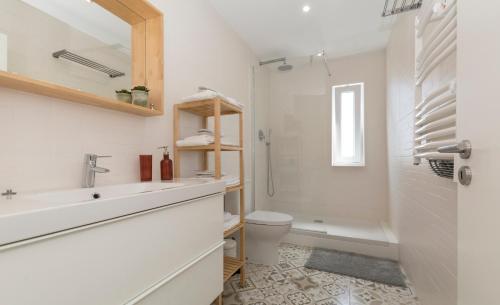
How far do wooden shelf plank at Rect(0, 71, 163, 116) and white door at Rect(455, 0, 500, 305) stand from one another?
1.31 metres

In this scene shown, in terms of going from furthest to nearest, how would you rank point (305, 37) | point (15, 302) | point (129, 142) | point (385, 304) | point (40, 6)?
point (305, 37) < point (385, 304) < point (129, 142) < point (40, 6) < point (15, 302)

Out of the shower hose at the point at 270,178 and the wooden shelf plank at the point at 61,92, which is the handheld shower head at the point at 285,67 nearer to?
the shower hose at the point at 270,178

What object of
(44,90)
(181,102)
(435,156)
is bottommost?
(435,156)

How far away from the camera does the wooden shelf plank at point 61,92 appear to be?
0.77 meters

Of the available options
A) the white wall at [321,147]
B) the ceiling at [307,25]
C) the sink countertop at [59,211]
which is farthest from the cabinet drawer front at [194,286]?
the ceiling at [307,25]

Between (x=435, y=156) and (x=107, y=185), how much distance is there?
61.4 inches

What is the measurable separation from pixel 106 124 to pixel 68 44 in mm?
388

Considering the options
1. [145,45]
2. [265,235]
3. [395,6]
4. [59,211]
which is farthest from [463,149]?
[395,6]

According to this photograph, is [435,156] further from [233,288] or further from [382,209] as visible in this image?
[382,209]

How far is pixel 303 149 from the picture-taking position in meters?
3.10

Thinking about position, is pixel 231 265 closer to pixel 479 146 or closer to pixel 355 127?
pixel 479 146

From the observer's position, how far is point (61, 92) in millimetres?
909

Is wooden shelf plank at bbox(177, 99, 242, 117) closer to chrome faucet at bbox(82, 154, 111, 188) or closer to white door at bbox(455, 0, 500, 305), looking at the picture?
chrome faucet at bbox(82, 154, 111, 188)

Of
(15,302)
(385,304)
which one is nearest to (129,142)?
(15,302)
